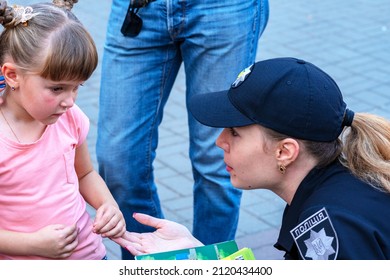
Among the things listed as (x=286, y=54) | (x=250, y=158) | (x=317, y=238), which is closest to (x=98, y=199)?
(x=250, y=158)

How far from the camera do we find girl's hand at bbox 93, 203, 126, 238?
2.51m

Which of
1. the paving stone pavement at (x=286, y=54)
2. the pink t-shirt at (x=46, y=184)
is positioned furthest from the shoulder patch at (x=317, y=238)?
the paving stone pavement at (x=286, y=54)

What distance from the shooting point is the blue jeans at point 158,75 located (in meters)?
3.07

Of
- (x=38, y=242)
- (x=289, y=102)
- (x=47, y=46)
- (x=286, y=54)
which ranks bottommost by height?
(x=286, y=54)

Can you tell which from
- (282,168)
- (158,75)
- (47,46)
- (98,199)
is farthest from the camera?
(158,75)

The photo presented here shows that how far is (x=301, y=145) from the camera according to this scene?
2.38 m

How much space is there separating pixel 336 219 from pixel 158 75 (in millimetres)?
1232

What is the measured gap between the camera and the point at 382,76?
5891 mm

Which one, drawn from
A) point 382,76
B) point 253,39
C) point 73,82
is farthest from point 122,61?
point 382,76

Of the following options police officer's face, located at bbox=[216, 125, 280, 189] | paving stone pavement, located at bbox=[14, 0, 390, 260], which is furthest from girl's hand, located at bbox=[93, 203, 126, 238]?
paving stone pavement, located at bbox=[14, 0, 390, 260]

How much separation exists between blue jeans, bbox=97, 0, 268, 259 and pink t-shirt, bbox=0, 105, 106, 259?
0.57 meters

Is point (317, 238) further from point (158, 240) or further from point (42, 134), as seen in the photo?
point (42, 134)

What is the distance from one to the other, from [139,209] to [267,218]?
1.12m

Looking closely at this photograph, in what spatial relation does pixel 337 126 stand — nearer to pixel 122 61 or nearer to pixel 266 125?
pixel 266 125
